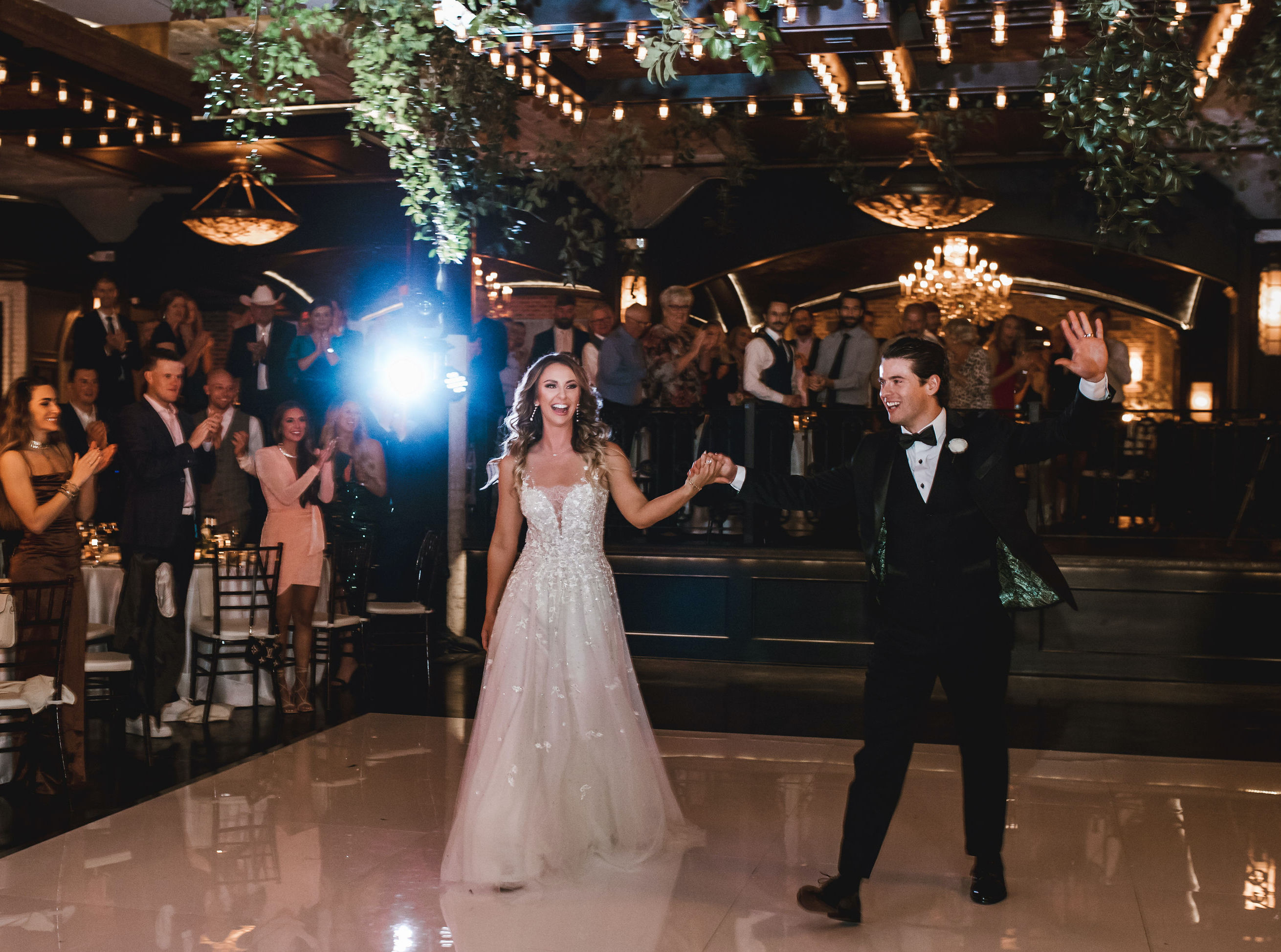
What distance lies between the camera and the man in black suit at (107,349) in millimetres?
9336

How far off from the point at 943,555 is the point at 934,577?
0.22 feet

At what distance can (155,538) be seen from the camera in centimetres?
583

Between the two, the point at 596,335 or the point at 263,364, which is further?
the point at 263,364

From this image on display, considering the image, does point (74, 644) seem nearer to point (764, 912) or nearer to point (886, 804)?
point (764, 912)

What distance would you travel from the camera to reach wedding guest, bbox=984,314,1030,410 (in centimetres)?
956

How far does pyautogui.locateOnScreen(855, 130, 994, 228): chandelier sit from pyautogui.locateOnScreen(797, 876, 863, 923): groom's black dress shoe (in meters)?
5.43

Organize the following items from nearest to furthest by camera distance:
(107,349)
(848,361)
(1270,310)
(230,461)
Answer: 1. (230,461)
2. (848,361)
3. (107,349)
4. (1270,310)

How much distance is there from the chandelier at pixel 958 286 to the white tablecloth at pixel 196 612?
26.4 feet

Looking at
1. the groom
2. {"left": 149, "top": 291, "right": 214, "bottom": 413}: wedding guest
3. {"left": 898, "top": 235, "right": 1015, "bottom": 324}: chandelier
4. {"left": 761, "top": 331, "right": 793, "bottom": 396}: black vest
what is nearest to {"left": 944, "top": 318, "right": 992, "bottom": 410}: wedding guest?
{"left": 761, "top": 331, "right": 793, "bottom": 396}: black vest

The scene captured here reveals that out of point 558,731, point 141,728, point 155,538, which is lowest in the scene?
point 141,728

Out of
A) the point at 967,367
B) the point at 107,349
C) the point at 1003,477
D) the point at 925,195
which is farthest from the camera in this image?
the point at 107,349

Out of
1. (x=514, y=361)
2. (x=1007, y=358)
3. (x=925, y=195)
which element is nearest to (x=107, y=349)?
(x=514, y=361)

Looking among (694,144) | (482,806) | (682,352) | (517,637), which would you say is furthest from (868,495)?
(694,144)

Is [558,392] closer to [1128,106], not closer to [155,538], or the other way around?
[1128,106]
